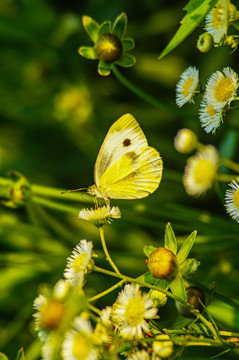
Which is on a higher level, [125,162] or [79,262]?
[125,162]

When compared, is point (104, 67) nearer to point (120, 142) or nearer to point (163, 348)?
point (120, 142)

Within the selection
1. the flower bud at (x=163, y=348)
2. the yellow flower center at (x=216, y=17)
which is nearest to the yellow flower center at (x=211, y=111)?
the yellow flower center at (x=216, y=17)

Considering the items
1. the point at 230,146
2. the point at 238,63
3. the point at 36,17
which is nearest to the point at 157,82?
the point at 238,63

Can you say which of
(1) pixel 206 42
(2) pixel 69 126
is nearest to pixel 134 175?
(1) pixel 206 42

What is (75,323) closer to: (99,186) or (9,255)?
(99,186)

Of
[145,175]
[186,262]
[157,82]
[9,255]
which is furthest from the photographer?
[157,82]

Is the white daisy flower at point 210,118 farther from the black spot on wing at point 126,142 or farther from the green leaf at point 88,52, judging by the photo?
the green leaf at point 88,52

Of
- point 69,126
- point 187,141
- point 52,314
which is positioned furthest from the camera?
point 69,126

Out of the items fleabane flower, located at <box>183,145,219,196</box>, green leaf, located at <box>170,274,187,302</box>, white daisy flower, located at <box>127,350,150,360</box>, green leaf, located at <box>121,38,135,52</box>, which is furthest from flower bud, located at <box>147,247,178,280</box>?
green leaf, located at <box>121,38,135,52</box>
